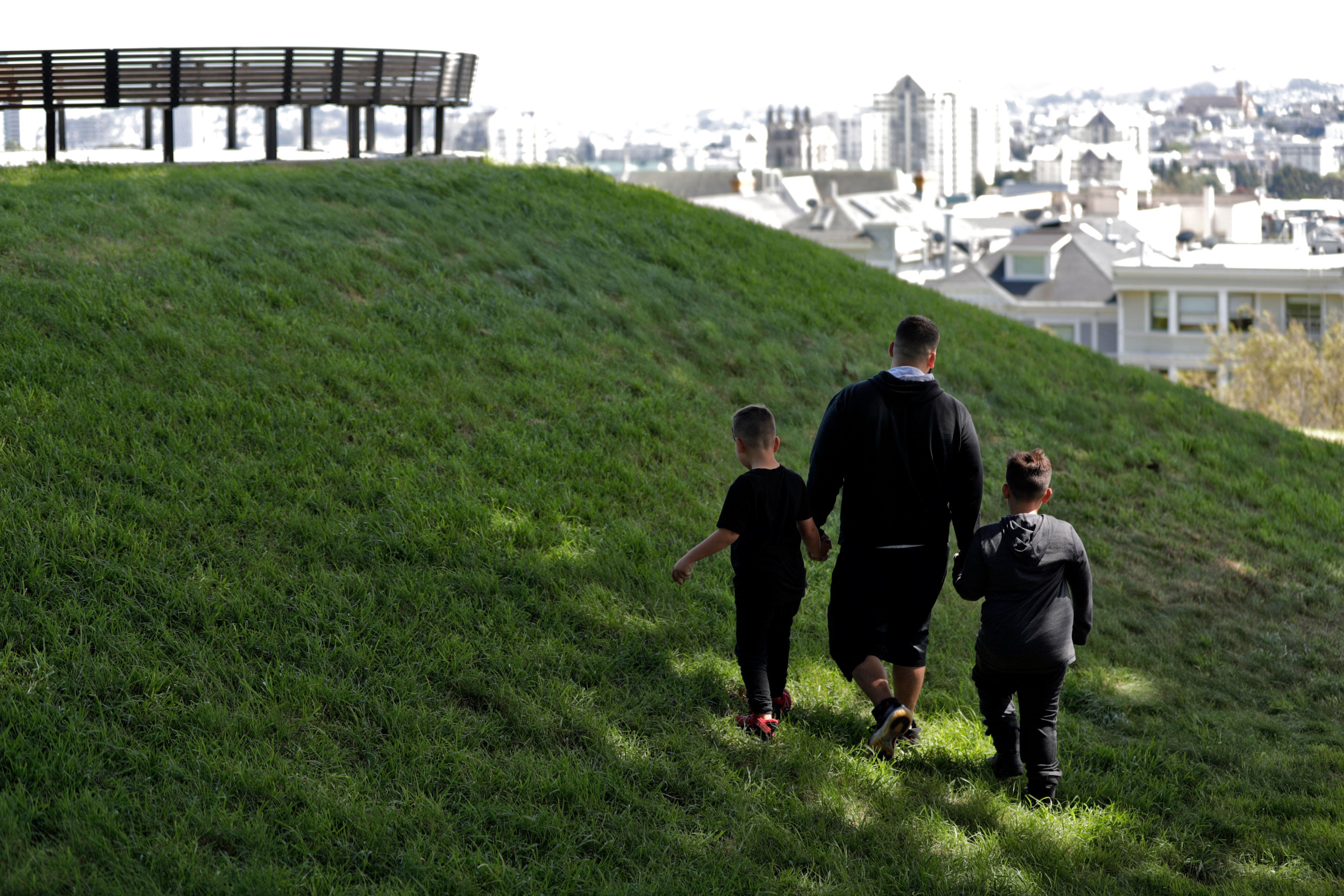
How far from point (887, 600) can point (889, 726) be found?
0.50 m

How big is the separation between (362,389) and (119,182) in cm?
401

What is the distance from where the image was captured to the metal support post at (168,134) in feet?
38.9

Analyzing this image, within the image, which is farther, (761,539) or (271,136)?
(271,136)

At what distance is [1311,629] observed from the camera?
283 inches

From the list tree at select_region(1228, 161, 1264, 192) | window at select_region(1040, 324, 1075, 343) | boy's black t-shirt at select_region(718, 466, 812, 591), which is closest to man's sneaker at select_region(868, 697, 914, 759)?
boy's black t-shirt at select_region(718, 466, 812, 591)

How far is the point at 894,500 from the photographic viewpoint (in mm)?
4555

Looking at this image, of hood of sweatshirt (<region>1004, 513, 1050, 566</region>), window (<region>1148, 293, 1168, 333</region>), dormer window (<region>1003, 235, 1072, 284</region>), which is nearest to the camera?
hood of sweatshirt (<region>1004, 513, 1050, 566</region>)

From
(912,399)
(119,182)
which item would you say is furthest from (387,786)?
(119,182)

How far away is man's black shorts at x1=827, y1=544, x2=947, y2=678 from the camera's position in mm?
4605

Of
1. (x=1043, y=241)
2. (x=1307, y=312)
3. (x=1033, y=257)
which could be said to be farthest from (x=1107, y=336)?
(x=1307, y=312)

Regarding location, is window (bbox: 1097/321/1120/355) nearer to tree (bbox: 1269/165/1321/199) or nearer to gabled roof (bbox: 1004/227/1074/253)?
gabled roof (bbox: 1004/227/1074/253)

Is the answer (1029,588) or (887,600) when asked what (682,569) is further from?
(1029,588)

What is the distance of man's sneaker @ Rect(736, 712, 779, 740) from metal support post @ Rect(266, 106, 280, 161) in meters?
10.4

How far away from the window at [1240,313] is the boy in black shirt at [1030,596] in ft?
128
